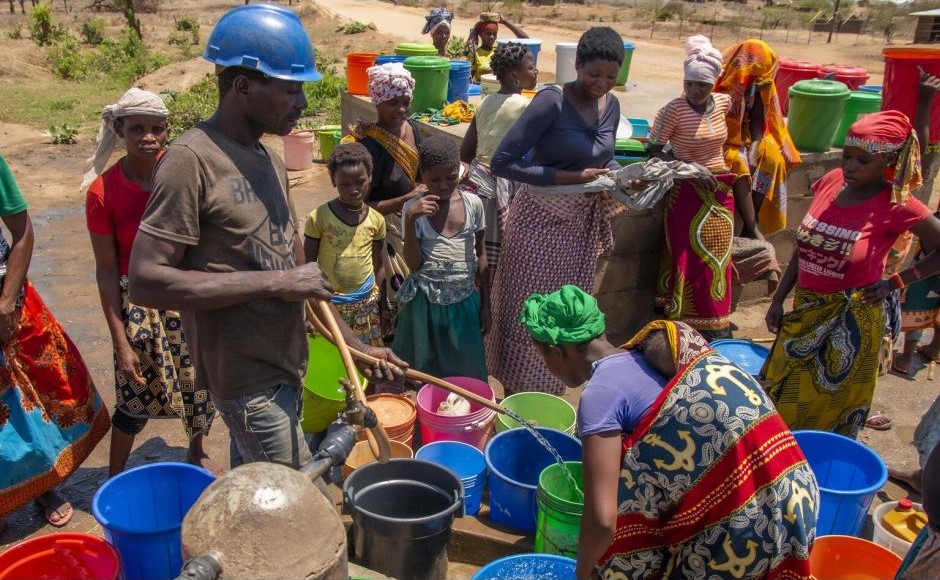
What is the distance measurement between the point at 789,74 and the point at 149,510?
5.99 metres

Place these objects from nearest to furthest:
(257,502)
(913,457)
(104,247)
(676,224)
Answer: (257,502), (104,247), (913,457), (676,224)

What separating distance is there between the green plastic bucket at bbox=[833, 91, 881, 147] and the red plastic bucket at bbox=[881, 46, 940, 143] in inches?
10.8

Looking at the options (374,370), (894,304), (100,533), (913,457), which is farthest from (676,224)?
(100,533)

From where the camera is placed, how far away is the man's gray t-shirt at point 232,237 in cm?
189

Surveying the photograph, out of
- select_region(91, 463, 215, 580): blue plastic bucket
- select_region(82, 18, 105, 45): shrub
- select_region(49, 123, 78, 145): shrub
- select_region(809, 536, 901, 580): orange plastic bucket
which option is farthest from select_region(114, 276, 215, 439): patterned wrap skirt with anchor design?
select_region(82, 18, 105, 45): shrub

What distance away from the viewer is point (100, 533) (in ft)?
10.8

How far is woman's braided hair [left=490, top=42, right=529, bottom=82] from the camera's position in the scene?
429cm

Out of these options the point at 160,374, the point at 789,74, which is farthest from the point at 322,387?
the point at 789,74

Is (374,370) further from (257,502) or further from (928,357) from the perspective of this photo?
(928,357)

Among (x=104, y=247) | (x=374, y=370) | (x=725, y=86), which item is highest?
(x=725, y=86)

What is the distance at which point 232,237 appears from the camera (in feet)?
6.60

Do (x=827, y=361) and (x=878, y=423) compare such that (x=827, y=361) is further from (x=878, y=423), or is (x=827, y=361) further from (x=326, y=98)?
(x=326, y=98)

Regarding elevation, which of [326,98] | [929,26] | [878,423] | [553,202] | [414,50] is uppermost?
[929,26]

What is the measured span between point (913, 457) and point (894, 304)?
103cm
